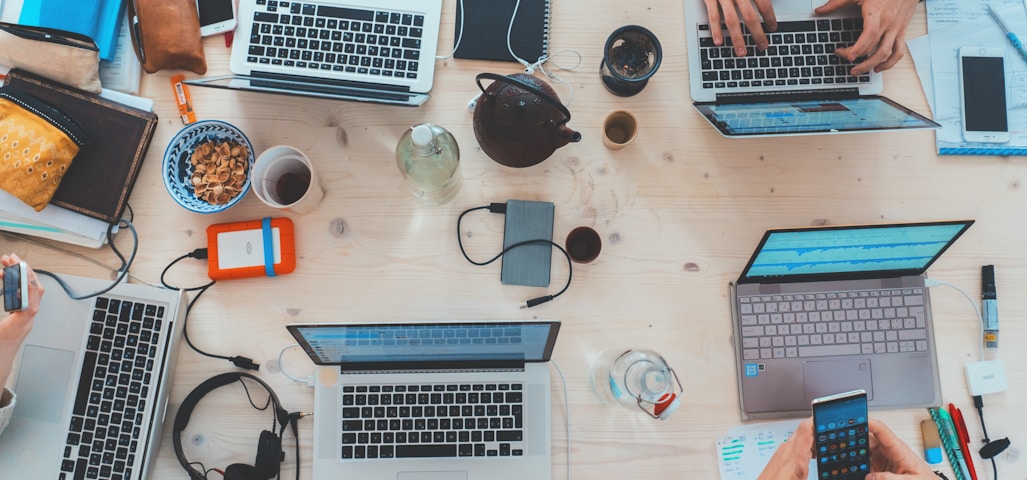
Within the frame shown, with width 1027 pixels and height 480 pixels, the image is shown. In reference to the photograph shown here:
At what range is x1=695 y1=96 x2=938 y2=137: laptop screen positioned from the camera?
38.2 inches

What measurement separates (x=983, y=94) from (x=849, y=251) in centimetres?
46

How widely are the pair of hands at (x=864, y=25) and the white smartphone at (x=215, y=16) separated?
847mm

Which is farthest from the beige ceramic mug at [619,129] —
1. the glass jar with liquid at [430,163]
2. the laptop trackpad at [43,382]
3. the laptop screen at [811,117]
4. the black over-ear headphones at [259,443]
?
the laptop trackpad at [43,382]

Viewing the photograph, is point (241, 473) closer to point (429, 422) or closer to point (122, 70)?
point (429, 422)

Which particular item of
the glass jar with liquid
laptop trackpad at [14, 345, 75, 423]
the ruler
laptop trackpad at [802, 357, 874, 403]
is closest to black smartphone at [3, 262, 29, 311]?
laptop trackpad at [14, 345, 75, 423]

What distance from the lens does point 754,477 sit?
3.34 feet

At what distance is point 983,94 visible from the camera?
1109 millimetres

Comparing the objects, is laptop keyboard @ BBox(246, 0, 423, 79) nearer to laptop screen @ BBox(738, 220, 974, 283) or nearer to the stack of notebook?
the stack of notebook

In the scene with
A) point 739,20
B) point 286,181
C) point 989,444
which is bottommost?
point 989,444

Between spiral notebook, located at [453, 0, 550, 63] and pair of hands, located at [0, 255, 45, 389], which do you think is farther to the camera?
spiral notebook, located at [453, 0, 550, 63]

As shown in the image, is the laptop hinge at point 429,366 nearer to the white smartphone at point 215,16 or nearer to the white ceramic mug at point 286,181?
the white ceramic mug at point 286,181

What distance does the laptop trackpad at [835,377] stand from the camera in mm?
1027

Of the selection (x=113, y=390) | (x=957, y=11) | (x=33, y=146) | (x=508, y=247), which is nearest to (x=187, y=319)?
(x=113, y=390)

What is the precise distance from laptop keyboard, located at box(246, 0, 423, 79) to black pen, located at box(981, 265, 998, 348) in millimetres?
1128
